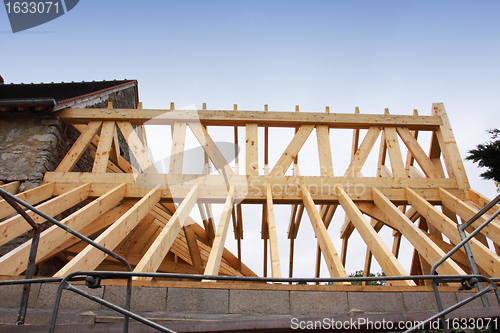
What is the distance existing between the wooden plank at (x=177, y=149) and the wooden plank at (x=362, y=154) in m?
3.07

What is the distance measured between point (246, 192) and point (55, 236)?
9.28 feet

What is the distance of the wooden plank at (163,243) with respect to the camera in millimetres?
3279

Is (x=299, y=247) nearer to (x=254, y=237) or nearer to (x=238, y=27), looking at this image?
(x=254, y=237)

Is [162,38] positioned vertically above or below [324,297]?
above

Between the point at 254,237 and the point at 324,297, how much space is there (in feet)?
21.3

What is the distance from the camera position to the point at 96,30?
1218 cm

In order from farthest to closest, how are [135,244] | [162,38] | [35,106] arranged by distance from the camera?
[162,38], [135,244], [35,106]

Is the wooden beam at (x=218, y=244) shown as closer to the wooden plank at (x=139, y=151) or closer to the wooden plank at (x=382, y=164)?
the wooden plank at (x=139, y=151)

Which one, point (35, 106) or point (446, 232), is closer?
point (446, 232)

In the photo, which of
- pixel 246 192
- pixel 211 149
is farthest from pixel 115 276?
pixel 211 149

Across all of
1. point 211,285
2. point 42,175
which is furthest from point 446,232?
point 42,175

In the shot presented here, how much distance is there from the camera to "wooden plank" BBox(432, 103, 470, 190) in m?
5.92

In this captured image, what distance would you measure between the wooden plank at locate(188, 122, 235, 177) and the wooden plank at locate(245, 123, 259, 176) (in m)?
0.34

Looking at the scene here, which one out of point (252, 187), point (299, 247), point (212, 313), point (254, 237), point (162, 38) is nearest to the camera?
point (212, 313)
